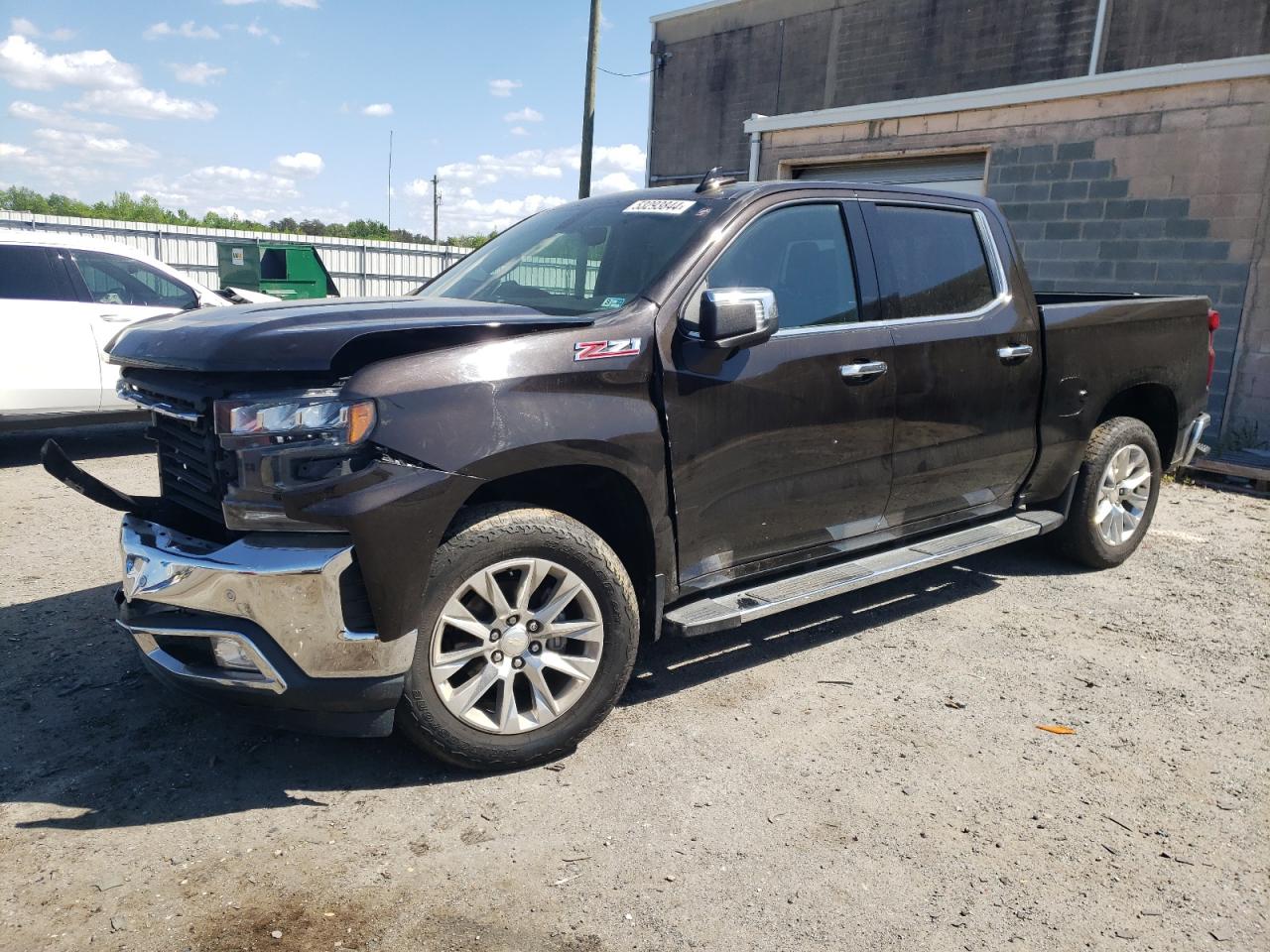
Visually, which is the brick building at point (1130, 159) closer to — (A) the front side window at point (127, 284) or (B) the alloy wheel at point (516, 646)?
(B) the alloy wheel at point (516, 646)

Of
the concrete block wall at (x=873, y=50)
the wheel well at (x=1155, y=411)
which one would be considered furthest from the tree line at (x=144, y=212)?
the wheel well at (x=1155, y=411)

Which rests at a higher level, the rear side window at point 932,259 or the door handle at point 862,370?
the rear side window at point 932,259

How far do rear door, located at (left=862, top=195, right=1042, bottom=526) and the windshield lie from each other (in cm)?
103

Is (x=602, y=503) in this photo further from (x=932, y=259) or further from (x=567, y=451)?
(x=932, y=259)

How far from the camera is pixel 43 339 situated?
24.9ft

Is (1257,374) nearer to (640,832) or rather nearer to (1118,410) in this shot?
(1118,410)

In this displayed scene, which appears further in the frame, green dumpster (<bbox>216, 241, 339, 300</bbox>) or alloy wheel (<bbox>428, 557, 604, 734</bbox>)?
green dumpster (<bbox>216, 241, 339, 300</bbox>)

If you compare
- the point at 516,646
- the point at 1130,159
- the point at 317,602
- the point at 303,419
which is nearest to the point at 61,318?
the point at 303,419

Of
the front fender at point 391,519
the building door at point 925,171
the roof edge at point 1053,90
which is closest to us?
the front fender at point 391,519

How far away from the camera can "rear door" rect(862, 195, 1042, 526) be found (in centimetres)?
423

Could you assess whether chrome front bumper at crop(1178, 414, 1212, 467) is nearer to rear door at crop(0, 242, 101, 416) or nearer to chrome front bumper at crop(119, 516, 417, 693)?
chrome front bumper at crop(119, 516, 417, 693)

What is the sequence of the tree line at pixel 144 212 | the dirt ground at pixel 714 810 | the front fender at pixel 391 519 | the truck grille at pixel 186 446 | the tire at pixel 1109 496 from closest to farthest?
1. the dirt ground at pixel 714 810
2. the front fender at pixel 391 519
3. the truck grille at pixel 186 446
4. the tire at pixel 1109 496
5. the tree line at pixel 144 212

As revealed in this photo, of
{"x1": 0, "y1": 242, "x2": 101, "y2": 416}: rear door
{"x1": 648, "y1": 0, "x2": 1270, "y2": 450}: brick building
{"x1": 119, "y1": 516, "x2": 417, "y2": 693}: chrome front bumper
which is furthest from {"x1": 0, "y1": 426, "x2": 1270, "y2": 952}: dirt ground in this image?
{"x1": 0, "y1": 242, "x2": 101, "y2": 416}: rear door

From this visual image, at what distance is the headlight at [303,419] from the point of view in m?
2.72
